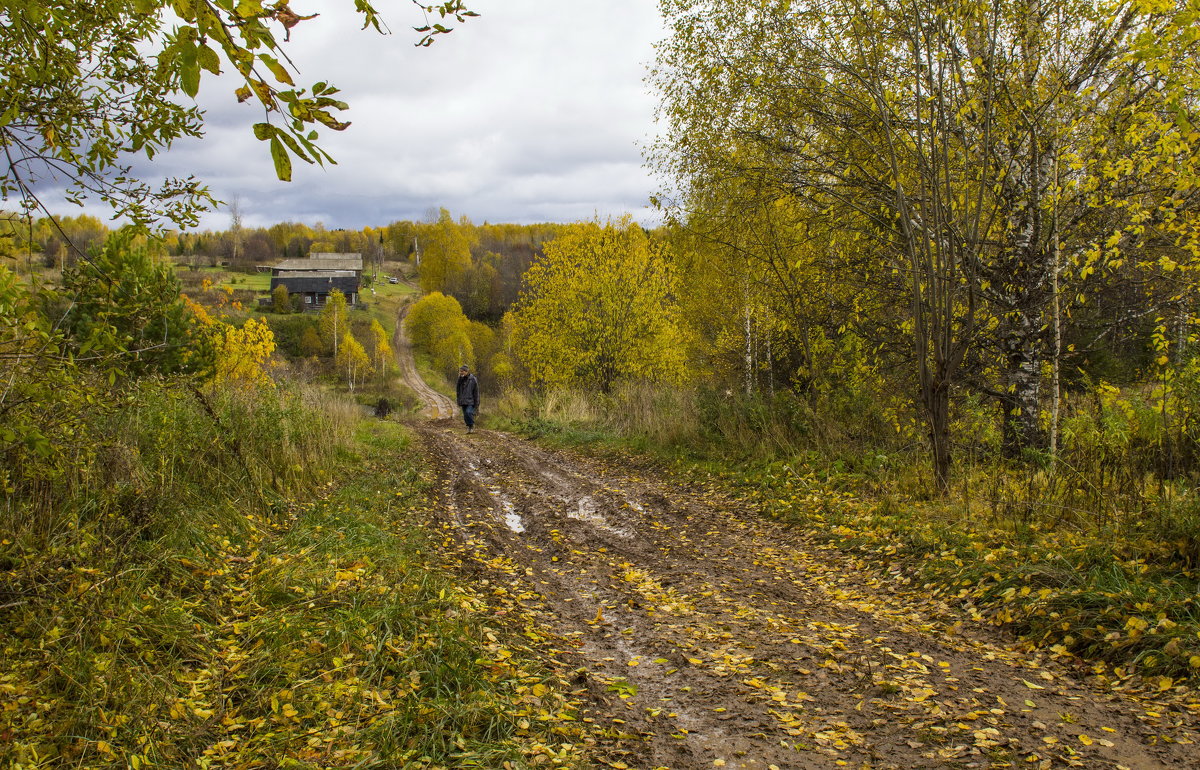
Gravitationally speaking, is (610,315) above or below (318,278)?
below

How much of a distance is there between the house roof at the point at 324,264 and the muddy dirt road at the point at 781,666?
77805 mm

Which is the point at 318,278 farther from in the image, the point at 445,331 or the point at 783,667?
the point at 783,667

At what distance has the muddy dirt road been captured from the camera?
3.17m

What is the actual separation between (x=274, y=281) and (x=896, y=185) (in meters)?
75.7

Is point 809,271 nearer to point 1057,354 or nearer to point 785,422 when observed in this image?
point 785,422

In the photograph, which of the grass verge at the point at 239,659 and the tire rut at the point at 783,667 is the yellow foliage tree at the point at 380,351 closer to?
the tire rut at the point at 783,667

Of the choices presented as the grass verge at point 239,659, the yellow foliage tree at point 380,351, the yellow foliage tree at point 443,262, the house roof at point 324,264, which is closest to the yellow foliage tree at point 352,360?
the yellow foliage tree at point 380,351

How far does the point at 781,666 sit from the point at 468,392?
16004 millimetres

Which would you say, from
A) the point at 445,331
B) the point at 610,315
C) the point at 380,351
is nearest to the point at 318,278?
the point at 380,351

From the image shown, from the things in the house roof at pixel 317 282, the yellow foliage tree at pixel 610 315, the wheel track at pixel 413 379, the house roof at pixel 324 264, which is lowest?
the wheel track at pixel 413 379

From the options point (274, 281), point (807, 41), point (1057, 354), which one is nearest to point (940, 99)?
point (807, 41)

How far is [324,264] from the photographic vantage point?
3068 inches

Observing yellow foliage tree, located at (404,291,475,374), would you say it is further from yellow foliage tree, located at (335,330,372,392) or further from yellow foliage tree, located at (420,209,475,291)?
yellow foliage tree, located at (420,209,475,291)

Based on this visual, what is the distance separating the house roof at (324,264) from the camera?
76.7m
